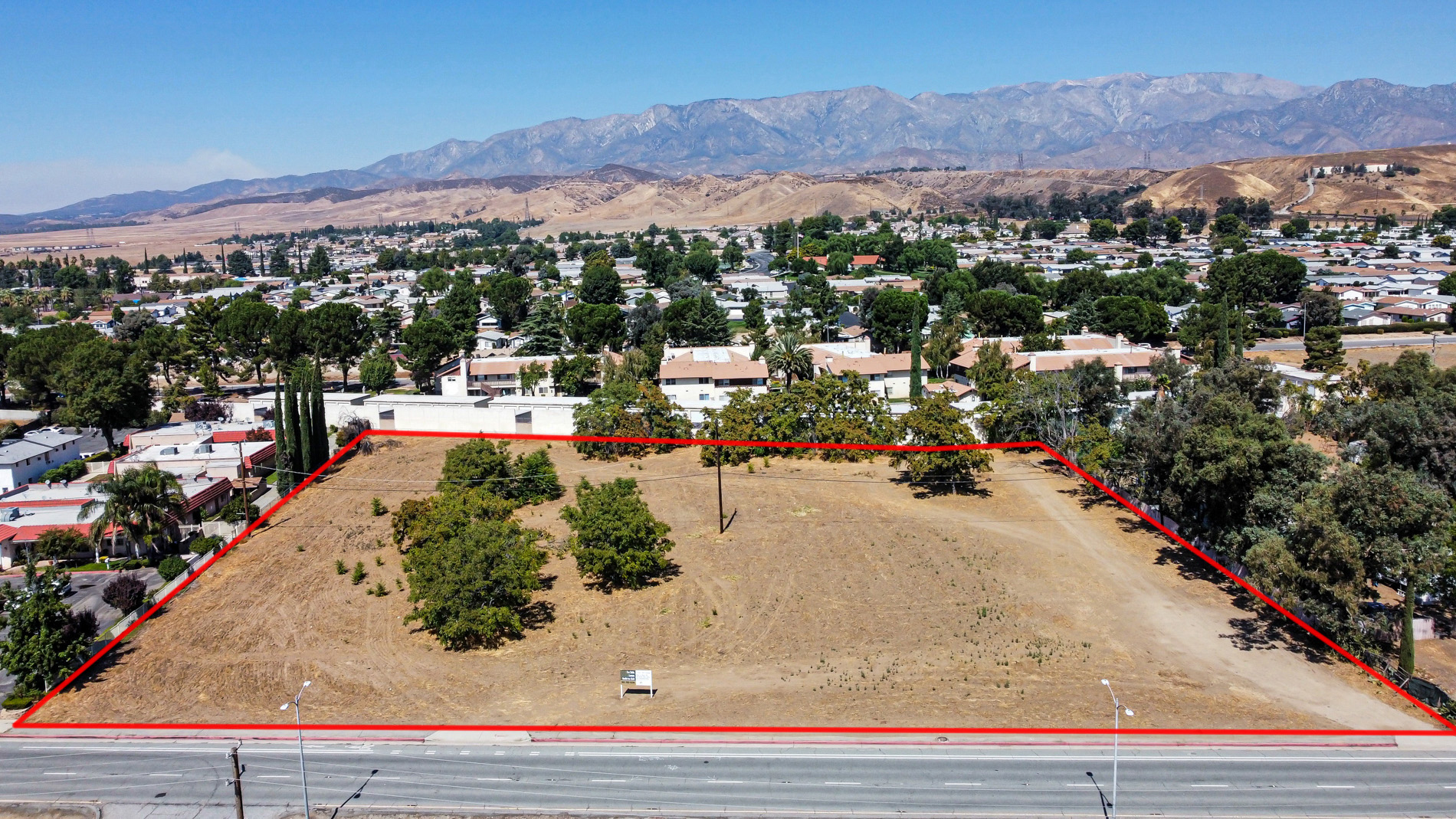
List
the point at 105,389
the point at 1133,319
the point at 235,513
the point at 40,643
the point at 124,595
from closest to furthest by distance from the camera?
the point at 40,643 < the point at 124,595 < the point at 235,513 < the point at 105,389 < the point at 1133,319

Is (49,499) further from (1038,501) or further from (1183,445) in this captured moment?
(1183,445)

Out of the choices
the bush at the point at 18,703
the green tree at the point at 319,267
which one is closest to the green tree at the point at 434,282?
the green tree at the point at 319,267

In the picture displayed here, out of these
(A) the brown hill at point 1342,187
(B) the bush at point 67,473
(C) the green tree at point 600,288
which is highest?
(A) the brown hill at point 1342,187

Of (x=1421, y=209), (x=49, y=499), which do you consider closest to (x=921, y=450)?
(x=49, y=499)

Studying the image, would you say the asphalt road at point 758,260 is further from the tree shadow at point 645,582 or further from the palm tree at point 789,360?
the tree shadow at point 645,582

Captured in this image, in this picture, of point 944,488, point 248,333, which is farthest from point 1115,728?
point 248,333

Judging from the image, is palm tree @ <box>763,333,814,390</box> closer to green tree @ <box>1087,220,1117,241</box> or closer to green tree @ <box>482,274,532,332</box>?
green tree @ <box>482,274,532,332</box>

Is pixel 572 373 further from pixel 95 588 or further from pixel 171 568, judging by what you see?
pixel 95 588
